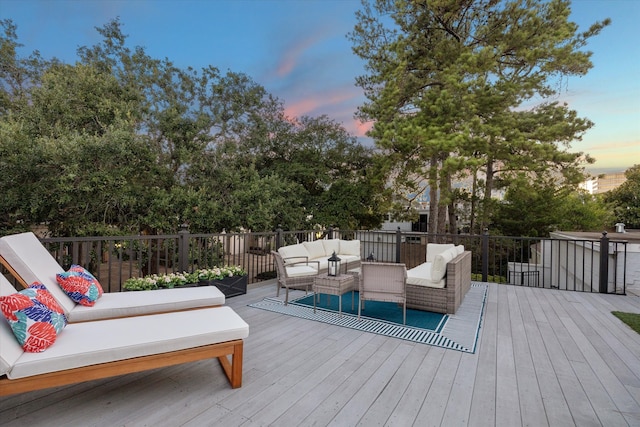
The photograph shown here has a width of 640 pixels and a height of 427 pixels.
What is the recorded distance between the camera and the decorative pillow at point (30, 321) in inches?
71.2

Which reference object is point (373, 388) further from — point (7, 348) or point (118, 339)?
point (7, 348)

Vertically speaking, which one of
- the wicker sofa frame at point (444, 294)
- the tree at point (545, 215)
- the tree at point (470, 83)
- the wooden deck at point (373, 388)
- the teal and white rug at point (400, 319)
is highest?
the tree at point (470, 83)

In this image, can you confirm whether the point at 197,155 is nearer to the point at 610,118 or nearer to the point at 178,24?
the point at 178,24

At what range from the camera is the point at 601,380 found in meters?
2.46

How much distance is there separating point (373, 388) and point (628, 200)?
99.0 ft

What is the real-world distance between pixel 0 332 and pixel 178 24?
35.1 ft

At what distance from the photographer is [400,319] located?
13.1ft

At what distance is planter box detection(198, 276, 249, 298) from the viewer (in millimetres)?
4809

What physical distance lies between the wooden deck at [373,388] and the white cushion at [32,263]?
0.81m

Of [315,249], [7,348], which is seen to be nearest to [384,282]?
[315,249]

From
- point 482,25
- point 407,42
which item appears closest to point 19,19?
point 407,42

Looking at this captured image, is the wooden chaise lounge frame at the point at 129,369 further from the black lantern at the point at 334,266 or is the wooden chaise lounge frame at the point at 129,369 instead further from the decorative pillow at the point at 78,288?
the black lantern at the point at 334,266

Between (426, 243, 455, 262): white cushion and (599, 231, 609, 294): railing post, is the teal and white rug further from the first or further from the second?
(599, 231, 609, 294): railing post

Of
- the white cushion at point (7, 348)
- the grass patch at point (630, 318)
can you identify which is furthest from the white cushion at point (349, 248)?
the white cushion at point (7, 348)
